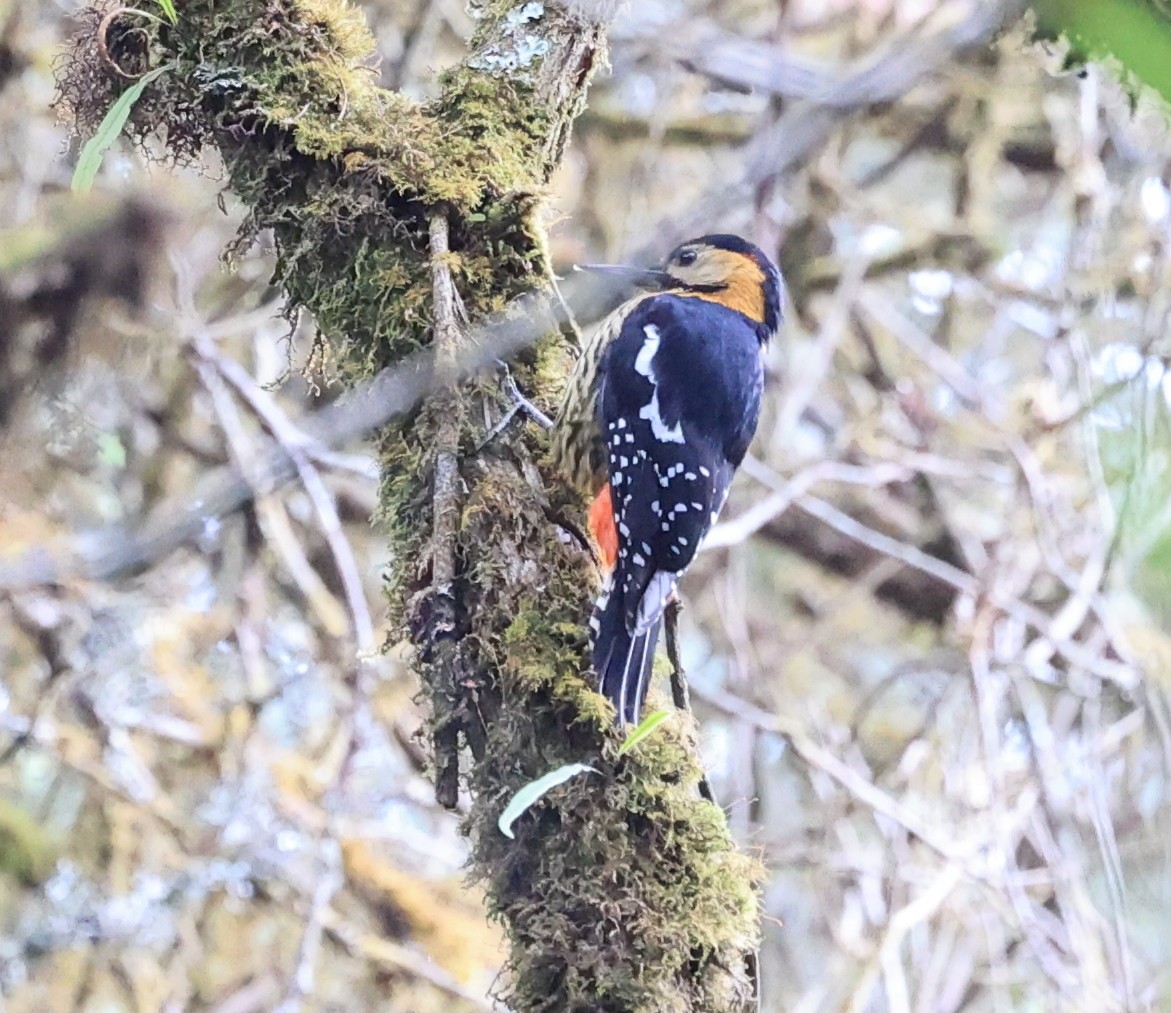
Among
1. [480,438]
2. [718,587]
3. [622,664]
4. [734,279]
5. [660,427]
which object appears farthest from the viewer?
[718,587]

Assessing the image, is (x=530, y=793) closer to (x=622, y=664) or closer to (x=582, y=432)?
(x=622, y=664)

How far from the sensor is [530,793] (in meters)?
1.67

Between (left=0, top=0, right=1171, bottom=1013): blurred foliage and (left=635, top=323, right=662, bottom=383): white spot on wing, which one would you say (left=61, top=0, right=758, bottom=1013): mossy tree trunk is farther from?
(left=0, top=0, right=1171, bottom=1013): blurred foliage

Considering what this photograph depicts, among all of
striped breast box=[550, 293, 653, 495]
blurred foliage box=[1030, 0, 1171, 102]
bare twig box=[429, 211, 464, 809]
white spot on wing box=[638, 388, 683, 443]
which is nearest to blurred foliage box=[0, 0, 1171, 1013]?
striped breast box=[550, 293, 653, 495]

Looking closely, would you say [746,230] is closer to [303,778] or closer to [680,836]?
[303,778]

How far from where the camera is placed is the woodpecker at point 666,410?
92.8 inches

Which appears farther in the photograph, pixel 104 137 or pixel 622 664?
pixel 104 137

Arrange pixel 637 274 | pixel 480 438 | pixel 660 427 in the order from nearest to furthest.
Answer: pixel 480 438, pixel 660 427, pixel 637 274

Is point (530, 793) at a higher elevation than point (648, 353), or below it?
below

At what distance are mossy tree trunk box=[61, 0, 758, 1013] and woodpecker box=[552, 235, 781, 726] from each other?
15 cm

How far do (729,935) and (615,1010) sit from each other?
19 cm

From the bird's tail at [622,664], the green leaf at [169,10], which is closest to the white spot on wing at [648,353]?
the bird's tail at [622,664]

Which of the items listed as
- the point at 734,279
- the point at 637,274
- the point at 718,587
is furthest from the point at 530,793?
the point at 718,587

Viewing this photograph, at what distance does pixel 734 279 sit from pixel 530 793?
186 cm
